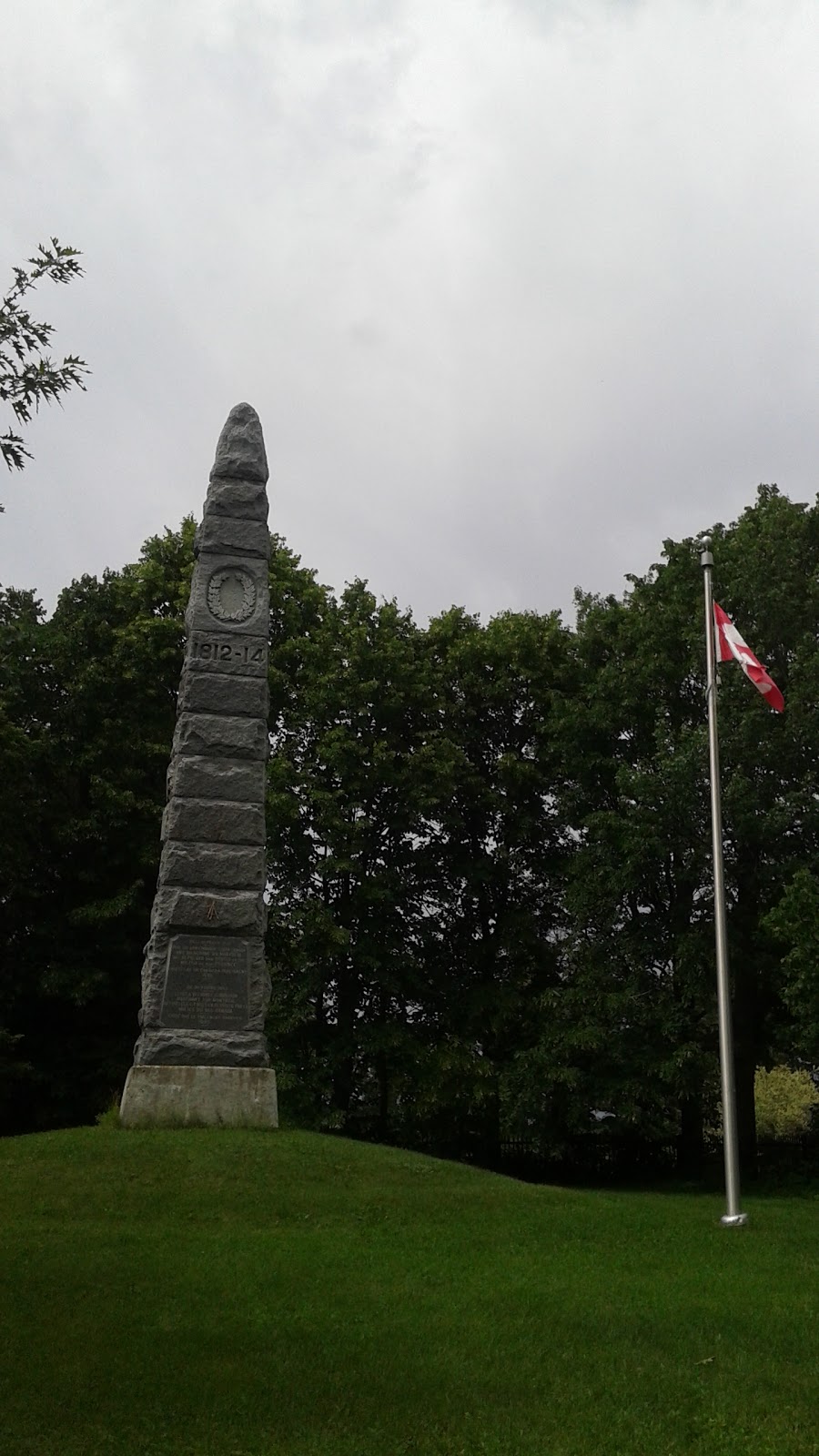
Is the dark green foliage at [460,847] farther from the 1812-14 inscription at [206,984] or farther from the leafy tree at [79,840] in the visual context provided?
the 1812-14 inscription at [206,984]

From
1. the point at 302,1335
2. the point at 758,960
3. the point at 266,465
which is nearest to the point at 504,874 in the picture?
the point at 758,960

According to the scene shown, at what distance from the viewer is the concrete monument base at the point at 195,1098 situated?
14.0 meters

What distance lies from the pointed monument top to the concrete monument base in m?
7.99

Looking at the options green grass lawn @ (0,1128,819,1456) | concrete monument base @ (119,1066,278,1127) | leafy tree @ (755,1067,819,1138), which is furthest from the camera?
leafy tree @ (755,1067,819,1138)

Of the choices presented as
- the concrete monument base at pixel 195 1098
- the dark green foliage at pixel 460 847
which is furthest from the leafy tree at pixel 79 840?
the concrete monument base at pixel 195 1098

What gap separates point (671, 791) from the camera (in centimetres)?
2081

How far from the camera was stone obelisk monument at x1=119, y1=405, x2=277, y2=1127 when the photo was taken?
14.3 m

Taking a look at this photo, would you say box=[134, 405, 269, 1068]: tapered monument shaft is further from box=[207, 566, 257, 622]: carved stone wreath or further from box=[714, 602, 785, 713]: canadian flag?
box=[714, 602, 785, 713]: canadian flag

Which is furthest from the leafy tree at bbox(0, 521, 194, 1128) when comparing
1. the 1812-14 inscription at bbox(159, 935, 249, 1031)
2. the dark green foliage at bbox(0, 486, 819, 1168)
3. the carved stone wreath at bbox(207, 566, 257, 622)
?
the 1812-14 inscription at bbox(159, 935, 249, 1031)

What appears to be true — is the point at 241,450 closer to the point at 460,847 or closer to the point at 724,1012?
the point at 724,1012

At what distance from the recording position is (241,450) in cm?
1712

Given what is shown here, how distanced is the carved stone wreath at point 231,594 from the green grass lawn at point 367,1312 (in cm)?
668

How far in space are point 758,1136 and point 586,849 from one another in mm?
7489

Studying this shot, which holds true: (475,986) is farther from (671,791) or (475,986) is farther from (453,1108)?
(671,791)
